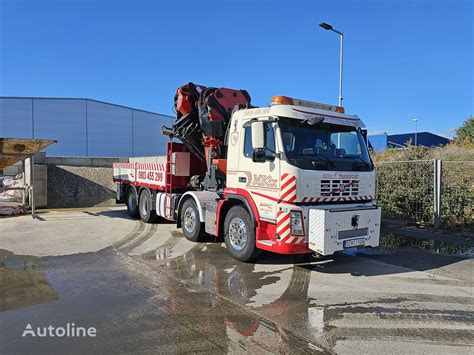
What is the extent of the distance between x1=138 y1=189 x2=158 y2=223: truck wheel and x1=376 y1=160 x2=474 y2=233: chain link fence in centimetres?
705

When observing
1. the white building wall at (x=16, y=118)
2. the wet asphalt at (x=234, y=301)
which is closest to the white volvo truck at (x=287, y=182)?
the wet asphalt at (x=234, y=301)

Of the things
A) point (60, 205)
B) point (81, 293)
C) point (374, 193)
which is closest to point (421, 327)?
point (374, 193)

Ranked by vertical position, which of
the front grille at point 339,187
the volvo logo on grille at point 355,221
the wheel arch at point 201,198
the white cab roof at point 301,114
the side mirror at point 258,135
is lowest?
the volvo logo on grille at point 355,221

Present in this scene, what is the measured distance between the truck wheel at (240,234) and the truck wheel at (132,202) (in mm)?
5703

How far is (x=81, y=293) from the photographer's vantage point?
16.7 ft

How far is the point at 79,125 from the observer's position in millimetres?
39906

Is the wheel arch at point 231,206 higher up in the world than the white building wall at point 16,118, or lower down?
lower down

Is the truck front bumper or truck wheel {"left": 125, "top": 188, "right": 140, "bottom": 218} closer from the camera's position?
the truck front bumper

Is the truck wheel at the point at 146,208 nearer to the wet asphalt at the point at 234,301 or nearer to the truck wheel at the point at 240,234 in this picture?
the wet asphalt at the point at 234,301

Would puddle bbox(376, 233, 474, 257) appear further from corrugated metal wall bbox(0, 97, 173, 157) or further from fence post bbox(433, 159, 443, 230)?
corrugated metal wall bbox(0, 97, 173, 157)

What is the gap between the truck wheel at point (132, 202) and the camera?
Answer: 1195cm

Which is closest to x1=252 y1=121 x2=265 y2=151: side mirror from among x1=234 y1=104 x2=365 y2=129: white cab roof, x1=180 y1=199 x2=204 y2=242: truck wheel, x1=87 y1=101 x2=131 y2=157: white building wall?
x1=234 y1=104 x2=365 y2=129: white cab roof

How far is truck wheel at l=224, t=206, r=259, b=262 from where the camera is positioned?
6.50 metres

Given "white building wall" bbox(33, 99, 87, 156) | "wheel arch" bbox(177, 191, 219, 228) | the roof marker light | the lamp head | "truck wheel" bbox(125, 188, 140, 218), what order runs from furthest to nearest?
"white building wall" bbox(33, 99, 87, 156) → the lamp head → "truck wheel" bbox(125, 188, 140, 218) → "wheel arch" bbox(177, 191, 219, 228) → the roof marker light
